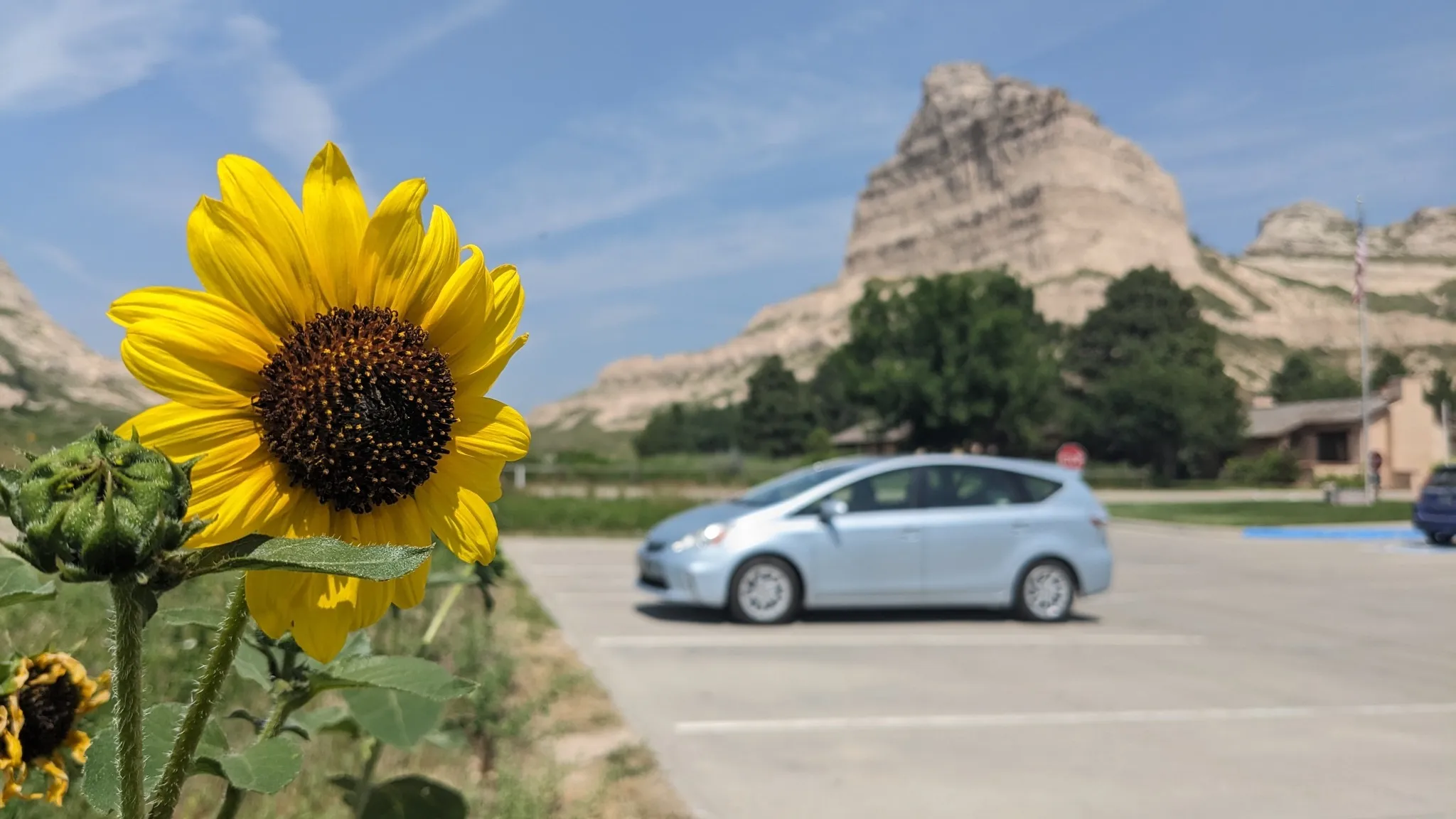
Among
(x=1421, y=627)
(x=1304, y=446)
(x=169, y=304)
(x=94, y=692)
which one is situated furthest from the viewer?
(x=1304, y=446)

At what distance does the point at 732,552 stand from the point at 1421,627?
266 inches

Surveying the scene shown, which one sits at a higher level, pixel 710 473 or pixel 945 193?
pixel 945 193

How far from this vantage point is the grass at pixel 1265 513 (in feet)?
93.2

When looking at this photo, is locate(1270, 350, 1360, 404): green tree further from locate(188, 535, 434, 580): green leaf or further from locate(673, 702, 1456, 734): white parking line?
locate(188, 535, 434, 580): green leaf

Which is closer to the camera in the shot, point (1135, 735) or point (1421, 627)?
point (1135, 735)

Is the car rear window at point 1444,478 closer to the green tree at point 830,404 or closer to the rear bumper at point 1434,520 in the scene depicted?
the rear bumper at point 1434,520

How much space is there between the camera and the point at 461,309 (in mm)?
1098

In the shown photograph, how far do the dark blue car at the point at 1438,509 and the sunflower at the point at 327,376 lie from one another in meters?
23.5

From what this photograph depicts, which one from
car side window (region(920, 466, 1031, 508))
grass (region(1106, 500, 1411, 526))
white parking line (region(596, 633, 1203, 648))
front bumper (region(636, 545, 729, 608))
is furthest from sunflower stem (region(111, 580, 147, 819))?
grass (region(1106, 500, 1411, 526))

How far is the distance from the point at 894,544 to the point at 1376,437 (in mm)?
53295

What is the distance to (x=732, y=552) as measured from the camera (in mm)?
9625

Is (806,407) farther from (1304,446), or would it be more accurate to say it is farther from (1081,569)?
(1081,569)

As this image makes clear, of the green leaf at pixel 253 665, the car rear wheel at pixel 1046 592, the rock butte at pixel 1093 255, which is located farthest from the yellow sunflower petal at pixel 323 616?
the rock butte at pixel 1093 255

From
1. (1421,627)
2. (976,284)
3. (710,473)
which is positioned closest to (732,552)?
(1421,627)
